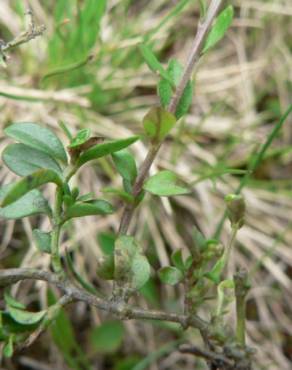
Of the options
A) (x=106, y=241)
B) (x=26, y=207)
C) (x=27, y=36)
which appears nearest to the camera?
(x=26, y=207)

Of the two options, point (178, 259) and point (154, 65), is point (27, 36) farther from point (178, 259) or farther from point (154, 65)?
point (178, 259)

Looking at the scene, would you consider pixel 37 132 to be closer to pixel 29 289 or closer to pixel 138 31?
pixel 29 289

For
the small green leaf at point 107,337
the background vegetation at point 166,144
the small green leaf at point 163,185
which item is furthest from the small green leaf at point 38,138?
the small green leaf at point 107,337

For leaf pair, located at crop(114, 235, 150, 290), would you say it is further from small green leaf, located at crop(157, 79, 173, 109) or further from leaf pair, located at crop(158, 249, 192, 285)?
small green leaf, located at crop(157, 79, 173, 109)

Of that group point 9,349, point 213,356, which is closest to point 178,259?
point 213,356

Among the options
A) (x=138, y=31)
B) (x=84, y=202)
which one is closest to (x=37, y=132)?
(x=84, y=202)
